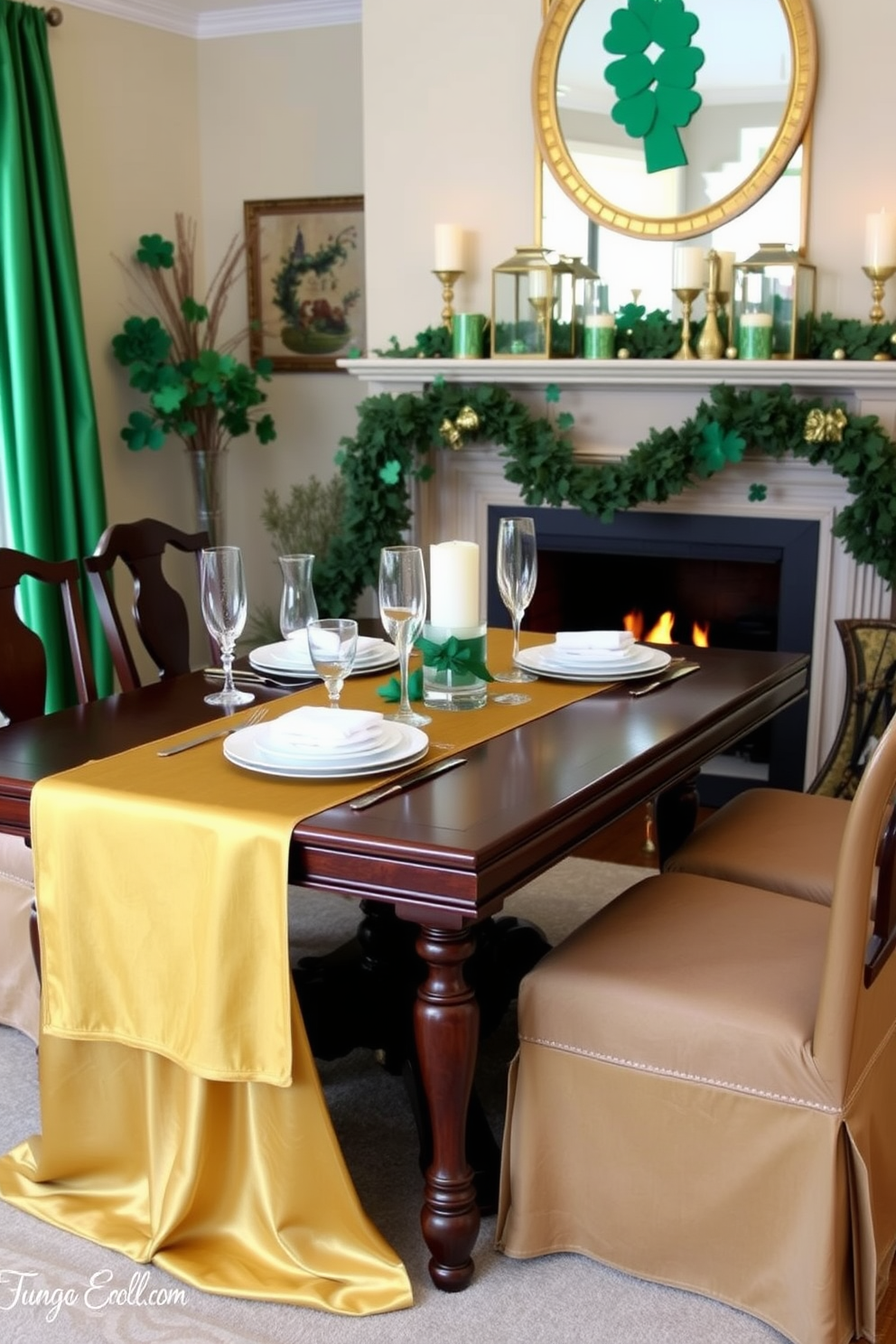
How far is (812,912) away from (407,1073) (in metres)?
0.77

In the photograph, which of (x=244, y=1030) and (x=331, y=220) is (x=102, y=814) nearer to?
(x=244, y=1030)

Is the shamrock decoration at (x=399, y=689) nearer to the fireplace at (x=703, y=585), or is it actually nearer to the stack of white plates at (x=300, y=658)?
the stack of white plates at (x=300, y=658)

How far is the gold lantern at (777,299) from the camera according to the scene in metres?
3.81

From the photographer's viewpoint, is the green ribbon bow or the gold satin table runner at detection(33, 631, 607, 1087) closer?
the gold satin table runner at detection(33, 631, 607, 1087)

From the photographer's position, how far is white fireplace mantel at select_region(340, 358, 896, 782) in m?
3.81

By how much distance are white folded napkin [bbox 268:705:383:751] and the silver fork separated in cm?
16

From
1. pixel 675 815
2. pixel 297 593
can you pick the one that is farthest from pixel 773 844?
pixel 297 593

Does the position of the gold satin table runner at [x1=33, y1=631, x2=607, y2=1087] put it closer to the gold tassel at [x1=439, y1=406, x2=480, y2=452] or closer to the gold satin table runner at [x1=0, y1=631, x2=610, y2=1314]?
the gold satin table runner at [x1=0, y1=631, x2=610, y2=1314]

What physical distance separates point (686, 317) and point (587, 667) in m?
1.73

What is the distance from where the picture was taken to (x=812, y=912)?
222 cm

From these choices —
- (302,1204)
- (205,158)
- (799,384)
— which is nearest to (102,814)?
(302,1204)

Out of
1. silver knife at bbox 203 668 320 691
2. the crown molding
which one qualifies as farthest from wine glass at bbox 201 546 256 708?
the crown molding

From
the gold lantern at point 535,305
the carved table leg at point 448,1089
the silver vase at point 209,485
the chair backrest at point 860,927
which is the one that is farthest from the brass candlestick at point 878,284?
the carved table leg at point 448,1089

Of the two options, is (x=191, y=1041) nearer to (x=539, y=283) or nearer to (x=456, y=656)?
(x=456, y=656)
